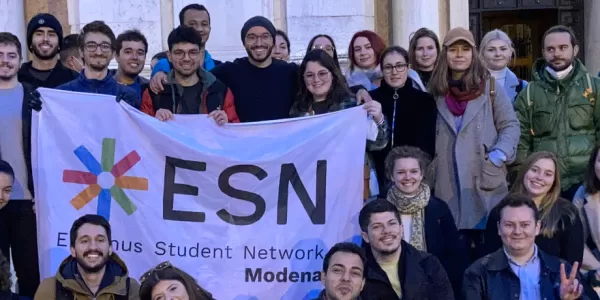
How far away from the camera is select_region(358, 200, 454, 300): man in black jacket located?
6.89 meters

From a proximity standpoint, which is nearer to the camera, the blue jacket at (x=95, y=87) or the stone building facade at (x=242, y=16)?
the blue jacket at (x=95, y=87)

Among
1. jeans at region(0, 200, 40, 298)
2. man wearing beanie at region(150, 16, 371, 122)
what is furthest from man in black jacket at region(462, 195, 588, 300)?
jeans at region(0, 200, 40, 298)

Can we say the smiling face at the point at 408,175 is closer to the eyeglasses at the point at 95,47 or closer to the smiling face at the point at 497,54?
the smiling face at the point at 497,54

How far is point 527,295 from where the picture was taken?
6.85 metres

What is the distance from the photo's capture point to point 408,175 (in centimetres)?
734

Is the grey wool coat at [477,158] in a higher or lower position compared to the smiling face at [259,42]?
lower

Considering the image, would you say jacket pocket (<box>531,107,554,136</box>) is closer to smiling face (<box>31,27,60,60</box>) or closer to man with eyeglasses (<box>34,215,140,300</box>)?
man with eyeglasses (<box>34,215,140,300</box>)

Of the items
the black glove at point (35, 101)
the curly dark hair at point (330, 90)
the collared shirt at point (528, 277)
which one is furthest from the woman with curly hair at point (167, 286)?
the curly dark hair at point (330, 90)

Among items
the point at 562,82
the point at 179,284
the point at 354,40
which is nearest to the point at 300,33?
the point at 354,40

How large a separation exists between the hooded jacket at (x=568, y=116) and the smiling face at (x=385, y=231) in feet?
6.28

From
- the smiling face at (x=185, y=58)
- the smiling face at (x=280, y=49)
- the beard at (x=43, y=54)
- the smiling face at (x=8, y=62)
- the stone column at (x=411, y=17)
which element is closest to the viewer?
the smiling face at (x=8, y=62)

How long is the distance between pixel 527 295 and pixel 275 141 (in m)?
2.02

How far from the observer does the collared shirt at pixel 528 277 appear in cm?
684

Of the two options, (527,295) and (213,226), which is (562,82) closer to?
(527,295)
